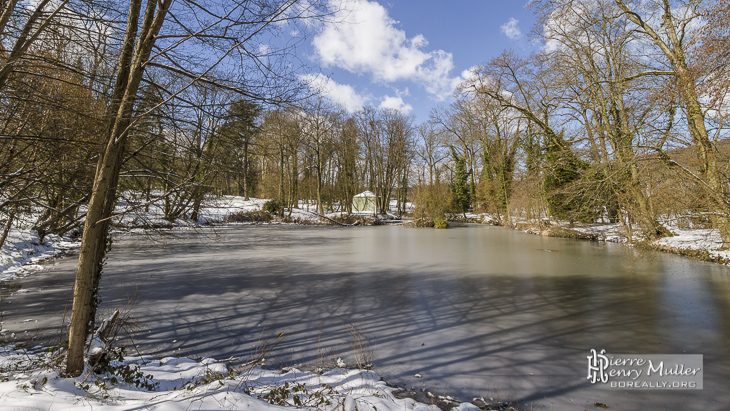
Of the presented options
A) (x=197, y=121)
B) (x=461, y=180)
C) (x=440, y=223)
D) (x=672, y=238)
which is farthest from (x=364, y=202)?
(x=197, y=121)

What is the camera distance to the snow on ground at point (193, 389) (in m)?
2.03

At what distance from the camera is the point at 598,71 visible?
13023 mm

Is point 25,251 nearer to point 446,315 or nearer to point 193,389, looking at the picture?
point 193,389

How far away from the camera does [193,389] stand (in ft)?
7.84

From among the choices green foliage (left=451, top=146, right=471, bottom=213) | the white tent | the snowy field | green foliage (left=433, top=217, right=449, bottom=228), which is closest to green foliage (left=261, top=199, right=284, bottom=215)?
the white tent

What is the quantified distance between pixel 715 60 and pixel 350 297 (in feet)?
21.0

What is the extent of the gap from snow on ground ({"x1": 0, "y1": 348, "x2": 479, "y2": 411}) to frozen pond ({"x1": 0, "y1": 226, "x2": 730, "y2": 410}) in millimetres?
422

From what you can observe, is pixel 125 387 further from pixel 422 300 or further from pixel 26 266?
pixel 26 266

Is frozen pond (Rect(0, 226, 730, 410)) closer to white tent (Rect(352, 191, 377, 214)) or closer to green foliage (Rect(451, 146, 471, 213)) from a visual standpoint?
green foliage (Rect(451, 146, 471, 213))

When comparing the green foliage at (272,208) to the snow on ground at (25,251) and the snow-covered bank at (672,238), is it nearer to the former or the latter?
the snow on ground at (25,251)

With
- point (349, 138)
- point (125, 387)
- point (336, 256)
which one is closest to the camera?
point (125, 387)

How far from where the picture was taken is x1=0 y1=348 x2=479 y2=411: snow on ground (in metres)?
2.03

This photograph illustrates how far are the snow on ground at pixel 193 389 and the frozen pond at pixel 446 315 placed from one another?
0.42m

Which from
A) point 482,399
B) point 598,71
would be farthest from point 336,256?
point 598,71
